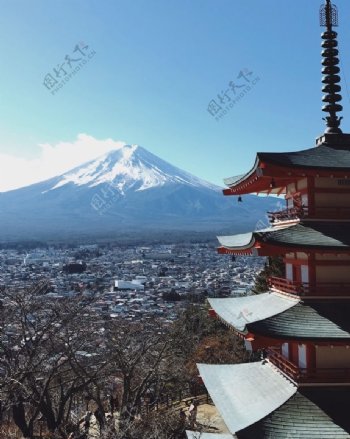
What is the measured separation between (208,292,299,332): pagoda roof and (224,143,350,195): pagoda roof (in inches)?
91.5

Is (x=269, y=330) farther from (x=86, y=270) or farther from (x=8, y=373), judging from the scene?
(x=86, y=270)

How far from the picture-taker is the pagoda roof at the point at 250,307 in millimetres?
9273

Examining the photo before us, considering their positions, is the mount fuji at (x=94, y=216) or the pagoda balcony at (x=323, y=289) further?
the mount fuji at (x=94, y=216)

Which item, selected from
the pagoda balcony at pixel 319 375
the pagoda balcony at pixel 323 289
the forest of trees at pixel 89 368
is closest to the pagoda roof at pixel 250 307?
the pagoda balcony at pixel 323 289

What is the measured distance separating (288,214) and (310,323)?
2164 millimetres

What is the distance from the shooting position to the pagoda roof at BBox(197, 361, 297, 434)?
849 cm

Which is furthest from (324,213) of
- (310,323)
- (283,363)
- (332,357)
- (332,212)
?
(283,363)

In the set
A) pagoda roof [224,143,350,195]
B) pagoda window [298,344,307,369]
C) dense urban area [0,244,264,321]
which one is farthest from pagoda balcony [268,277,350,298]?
dense urban area [0,244,264,321]

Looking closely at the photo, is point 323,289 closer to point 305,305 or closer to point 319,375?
point 305,305

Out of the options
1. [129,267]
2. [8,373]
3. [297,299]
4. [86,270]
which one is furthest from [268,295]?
[129,267]

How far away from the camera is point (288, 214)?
956 centimetres

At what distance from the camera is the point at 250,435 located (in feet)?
25.3

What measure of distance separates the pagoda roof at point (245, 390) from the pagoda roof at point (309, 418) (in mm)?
159

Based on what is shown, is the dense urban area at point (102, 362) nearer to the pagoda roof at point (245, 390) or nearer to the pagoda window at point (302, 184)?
the pagoda roof at point (245, 390)
